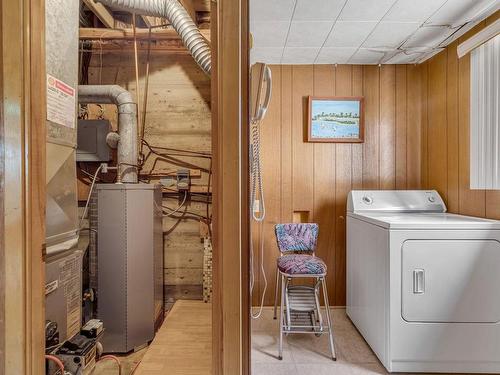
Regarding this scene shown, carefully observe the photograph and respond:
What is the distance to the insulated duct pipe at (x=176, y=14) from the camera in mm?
1969

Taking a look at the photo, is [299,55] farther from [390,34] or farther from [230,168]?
[230,168]

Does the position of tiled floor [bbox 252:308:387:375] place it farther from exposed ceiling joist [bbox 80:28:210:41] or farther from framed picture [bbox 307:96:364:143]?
exposed ceiling joist [bbox 80:28:210:41]

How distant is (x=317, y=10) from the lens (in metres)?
2.01

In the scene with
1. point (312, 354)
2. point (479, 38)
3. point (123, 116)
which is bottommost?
point (312, 354)

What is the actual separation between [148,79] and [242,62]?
7.02ft

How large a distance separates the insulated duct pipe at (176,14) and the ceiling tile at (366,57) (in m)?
1.40

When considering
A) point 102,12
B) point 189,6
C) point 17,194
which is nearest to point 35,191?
point 17,194

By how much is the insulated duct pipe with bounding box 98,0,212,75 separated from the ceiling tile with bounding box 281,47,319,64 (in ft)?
2.74

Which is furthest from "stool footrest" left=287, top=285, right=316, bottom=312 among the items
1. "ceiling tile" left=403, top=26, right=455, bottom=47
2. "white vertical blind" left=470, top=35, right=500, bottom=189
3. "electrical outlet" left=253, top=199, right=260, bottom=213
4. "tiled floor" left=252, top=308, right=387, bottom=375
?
"ceiling tile" left=403, top=26, right=455, bottom=47

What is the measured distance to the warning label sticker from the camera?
1233 millimetres

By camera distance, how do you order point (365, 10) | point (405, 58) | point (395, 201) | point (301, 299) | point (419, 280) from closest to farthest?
point (419, 280), point (365, 10), point (301, 299), point (395, 201), point (405, 58)

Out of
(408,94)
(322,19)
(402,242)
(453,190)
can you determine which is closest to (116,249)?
(402,242)

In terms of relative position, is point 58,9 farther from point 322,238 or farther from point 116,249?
point 322,238

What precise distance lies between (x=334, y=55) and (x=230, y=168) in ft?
7.49
